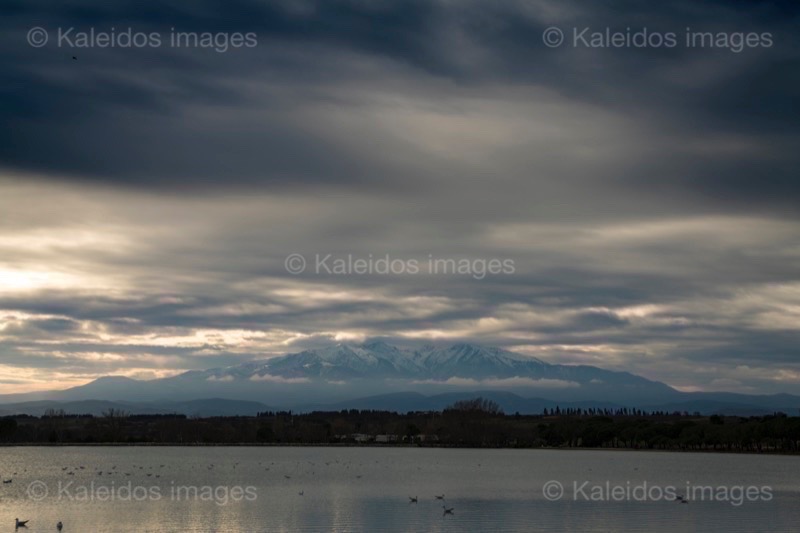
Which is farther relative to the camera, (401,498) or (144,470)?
(144,470)

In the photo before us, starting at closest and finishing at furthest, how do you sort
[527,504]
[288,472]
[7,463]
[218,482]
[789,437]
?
[527,504] < [218,482] < [288,472] < [7,463] < [789,437]

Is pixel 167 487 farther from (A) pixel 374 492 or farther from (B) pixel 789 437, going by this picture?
(B) pixel 789 437

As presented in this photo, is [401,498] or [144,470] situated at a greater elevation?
[401,498]

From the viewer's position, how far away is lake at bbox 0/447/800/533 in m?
66.9

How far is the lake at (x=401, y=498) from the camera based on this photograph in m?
66.9

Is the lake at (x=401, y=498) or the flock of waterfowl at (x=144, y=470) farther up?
the lake at (x=401, y=498)

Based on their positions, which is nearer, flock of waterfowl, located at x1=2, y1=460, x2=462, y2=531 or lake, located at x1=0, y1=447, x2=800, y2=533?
lake, located at x1=0, y1=447, x2=800, y2=533

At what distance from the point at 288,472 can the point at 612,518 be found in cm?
6562

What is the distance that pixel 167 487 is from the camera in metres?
97.7

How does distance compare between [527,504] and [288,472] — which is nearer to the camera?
[527,504]

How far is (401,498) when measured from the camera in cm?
8656

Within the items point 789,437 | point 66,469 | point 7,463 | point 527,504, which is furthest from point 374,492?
point 789,437

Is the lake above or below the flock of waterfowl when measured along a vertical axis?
above

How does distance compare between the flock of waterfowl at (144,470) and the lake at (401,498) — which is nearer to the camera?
the lake at (401,498)
